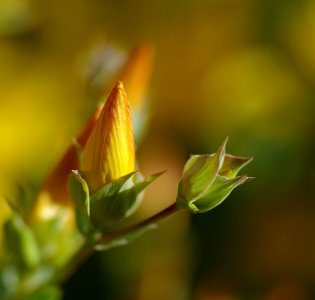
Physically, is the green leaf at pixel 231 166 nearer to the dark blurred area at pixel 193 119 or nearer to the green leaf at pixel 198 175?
the green leaf at pixel 198 175

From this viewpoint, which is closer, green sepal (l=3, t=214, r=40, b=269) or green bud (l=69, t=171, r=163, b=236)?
green bud (l=69, t=171, r=163, b=236)

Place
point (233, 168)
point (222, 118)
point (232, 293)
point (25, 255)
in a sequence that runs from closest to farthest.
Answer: point (233, 168) < point (25, 255) < point (232, 293) < point (222, 118)

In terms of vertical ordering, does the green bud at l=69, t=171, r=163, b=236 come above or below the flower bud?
below

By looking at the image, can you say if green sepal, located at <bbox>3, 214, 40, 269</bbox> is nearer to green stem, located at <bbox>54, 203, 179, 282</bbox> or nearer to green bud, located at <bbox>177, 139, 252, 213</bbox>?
green stem, located at <bbox>54, 203, 179, 282</bbox>

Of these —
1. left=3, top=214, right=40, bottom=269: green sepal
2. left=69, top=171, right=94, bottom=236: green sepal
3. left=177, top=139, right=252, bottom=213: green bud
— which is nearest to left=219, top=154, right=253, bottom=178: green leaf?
left=177, top=139, right=252, bottom=213: green bud

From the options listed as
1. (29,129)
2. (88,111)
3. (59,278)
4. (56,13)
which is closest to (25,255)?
(59,278)

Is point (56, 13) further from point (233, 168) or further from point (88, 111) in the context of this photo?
point (233, 168)

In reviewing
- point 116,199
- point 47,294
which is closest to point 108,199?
point 116,199
